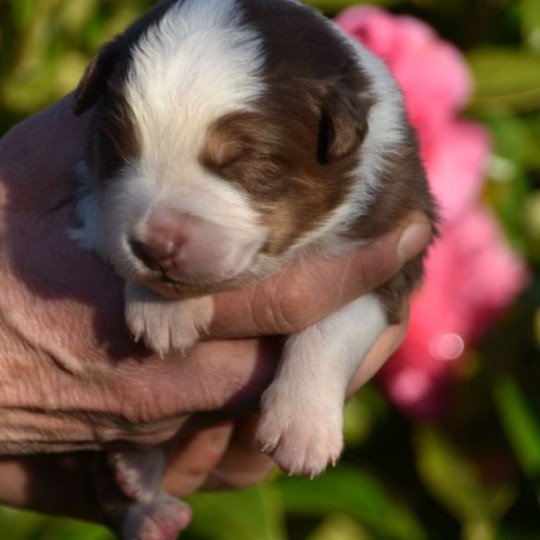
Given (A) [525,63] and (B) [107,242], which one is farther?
(A) [525,63]

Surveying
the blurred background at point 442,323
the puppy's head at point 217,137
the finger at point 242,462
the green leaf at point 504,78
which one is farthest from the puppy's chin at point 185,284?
the green leaf at point 504,78

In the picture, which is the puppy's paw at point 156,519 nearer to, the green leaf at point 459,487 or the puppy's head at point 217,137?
the puppy's head at point 217,137

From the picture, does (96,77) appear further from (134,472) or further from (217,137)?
(134,472)

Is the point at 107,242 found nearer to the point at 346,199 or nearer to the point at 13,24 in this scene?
the point at 346,199

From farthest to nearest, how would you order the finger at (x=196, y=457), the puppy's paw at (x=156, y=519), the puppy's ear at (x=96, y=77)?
1. the finger at (x=196, y=457)
2. the puppy's paw at (x=156, y=519)
3. the puppy's ear at (x=96, y=77)

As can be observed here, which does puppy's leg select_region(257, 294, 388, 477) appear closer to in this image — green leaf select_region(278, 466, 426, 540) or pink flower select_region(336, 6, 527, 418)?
pink flower select_region(336, 6, 527, 418)

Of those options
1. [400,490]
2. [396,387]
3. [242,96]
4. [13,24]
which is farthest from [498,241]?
[242,96]

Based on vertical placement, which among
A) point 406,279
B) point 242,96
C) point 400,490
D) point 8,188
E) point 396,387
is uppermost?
point 242,96

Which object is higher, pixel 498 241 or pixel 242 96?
pixel 242 96
